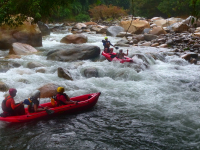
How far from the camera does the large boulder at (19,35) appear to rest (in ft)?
33.8

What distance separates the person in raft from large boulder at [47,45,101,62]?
4770mm

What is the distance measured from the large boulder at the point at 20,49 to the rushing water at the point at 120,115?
5.82ft

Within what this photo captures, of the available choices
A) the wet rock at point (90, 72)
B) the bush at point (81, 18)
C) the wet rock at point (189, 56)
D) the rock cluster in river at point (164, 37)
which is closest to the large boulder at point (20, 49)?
the wet rock at point (90, 72)

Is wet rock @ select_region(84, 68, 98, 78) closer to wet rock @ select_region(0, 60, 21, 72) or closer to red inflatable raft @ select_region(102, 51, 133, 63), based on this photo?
red inflatable raft @ select_region(102, 51, 133, 63)

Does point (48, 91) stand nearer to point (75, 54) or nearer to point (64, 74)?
point (64, 74)

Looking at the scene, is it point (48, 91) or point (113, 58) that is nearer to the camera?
point (48, 91)

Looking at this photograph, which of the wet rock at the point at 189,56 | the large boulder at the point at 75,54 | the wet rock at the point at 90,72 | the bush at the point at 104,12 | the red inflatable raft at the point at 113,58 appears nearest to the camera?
the wet rock at the point at 90,72

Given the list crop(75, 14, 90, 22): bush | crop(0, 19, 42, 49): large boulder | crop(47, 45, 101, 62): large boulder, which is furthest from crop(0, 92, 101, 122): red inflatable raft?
crop(75, 14, 90, 22): bush

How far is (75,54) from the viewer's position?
A: 9.20 metres

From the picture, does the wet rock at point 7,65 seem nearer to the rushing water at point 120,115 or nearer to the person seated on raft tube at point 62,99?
the rushing water at point 120,115

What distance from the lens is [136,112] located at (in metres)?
4.88

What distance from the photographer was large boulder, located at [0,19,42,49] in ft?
33.8

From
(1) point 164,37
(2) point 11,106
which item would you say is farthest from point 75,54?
(1) point 164,37

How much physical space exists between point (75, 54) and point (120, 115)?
5.00 meters
